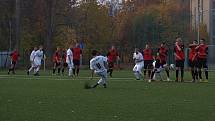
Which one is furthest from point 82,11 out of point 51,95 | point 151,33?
point 51,95

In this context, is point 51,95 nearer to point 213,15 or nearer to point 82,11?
point 82,11

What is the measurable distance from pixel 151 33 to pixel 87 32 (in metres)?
8.50

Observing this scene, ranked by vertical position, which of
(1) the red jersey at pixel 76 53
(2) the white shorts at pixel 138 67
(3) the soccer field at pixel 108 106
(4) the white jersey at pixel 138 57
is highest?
(1) the red jersey at pixel 76 53

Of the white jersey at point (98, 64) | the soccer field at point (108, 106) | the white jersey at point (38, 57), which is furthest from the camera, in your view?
the white jersey at point (38, 57)

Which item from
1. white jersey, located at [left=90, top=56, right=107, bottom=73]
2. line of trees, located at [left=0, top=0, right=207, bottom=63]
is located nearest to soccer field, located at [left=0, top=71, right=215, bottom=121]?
white jersey, located at [left=90, top=56, right=107, bottom=73]

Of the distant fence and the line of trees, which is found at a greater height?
the line of trees

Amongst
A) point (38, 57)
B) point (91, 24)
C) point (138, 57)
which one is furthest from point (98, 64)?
point (91, 24)

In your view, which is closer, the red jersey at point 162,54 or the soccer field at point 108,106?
the soccer field at point 108,106

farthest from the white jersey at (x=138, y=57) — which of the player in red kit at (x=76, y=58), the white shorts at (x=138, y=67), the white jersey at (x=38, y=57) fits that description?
the white jersey at (x=38, y=57)

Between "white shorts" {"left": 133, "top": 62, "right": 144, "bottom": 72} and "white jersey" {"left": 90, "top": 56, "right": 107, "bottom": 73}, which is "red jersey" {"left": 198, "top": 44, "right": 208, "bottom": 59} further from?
"white jersey" {"left": 90, "top": 56, "right": 107, "bottom": 73}

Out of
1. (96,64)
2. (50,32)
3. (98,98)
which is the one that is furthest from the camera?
(50,32)

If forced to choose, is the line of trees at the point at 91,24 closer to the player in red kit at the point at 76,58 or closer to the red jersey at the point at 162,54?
the player in red kit at the point at 76,58

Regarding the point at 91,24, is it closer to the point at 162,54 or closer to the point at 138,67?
the point at 138,67

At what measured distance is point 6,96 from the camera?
18.5m
